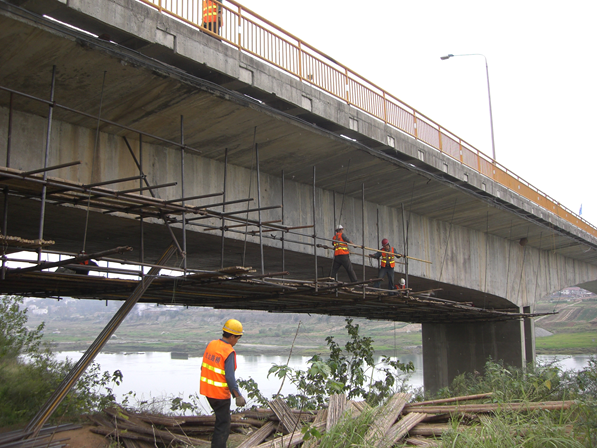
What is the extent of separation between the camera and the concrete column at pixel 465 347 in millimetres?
20938

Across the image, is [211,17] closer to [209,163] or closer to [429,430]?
[209,163]

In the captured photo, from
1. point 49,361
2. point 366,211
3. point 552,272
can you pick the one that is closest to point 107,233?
point 49,361

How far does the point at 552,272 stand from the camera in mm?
23844

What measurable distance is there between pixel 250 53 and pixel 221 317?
6520 cm

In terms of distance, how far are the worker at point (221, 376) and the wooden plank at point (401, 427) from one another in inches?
69.6

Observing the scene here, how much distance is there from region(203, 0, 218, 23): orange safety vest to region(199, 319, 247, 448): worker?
491 centimetres

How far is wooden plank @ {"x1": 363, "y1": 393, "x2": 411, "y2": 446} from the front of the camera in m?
6.00

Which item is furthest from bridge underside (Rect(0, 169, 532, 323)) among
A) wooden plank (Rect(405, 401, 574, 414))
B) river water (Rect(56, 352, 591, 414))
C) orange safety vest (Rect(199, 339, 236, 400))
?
river water (Rect(56, 352, 591, 414))

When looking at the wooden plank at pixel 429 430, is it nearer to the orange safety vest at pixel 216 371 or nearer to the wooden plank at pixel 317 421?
the wooden plank at pixel 317 421

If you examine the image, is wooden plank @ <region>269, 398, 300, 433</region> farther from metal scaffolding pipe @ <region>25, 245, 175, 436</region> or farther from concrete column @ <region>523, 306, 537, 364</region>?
concrete column @ <region>523, 306, 537, 364</region>

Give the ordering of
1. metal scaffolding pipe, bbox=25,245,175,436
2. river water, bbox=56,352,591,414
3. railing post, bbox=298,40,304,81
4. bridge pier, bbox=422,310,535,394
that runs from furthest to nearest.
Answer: bridge pier, bbox=422,310,535,394, river water, bbox=56,352,591,414, railing post, bbox=298,40,304,81, metal scaffolding pipe, bbox=25,245,175,436

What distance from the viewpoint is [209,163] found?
10.3m

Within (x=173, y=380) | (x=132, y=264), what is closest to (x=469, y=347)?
(x=173, y=380)

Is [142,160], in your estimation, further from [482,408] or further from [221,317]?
[221,317]
